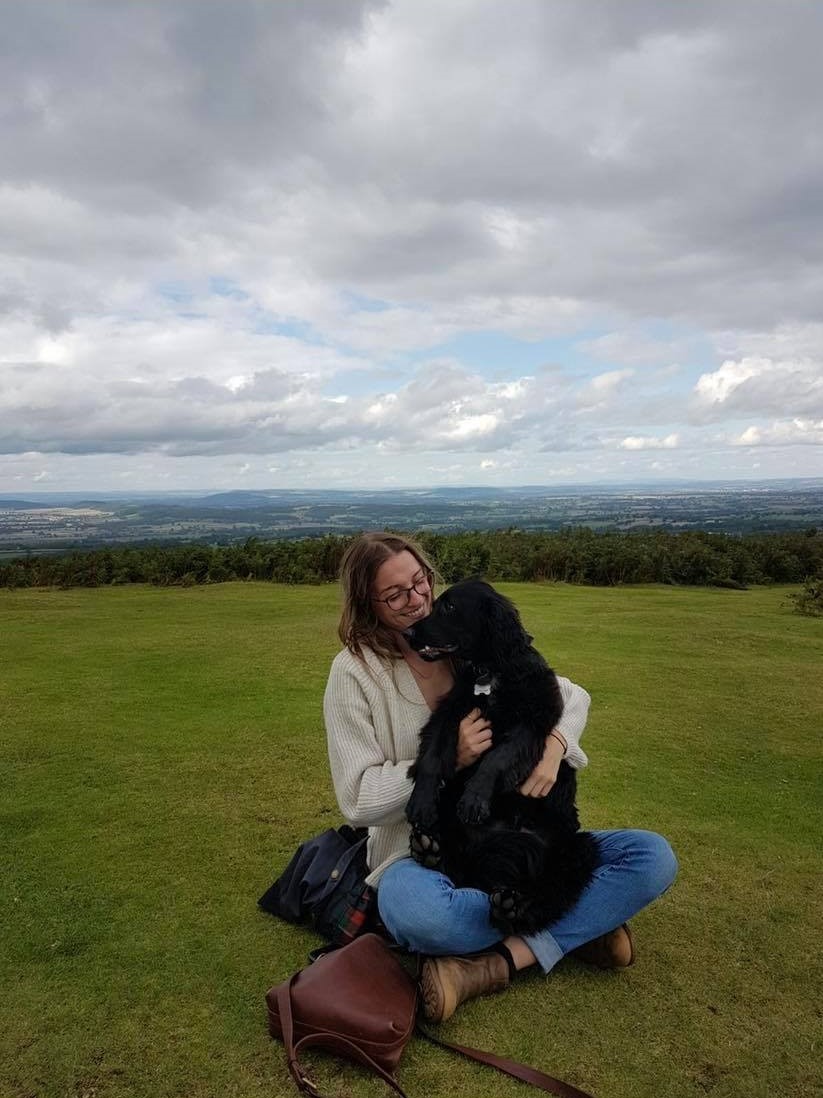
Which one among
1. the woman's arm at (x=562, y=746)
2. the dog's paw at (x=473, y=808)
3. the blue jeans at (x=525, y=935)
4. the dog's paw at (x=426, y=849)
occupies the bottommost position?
the blue jeans at (x=525, y=935)

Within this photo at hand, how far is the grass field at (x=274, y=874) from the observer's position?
2.77 m

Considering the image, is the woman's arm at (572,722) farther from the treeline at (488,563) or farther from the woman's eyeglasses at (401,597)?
the treeline at (488,563)

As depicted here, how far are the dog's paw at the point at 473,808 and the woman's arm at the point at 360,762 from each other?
0.87 feet

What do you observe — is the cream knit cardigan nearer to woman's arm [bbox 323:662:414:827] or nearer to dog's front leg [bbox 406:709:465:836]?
woman's arm [bbox 323:662:414:827]

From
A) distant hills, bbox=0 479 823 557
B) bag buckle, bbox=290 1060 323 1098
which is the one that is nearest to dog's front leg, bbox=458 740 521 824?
bag buckle, bbox=290 1060 323 1098

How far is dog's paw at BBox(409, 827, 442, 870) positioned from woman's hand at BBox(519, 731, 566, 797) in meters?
0.44

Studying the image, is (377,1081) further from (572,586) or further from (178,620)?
(572,586)

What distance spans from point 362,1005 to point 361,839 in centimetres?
109

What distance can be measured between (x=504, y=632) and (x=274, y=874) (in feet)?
6.53

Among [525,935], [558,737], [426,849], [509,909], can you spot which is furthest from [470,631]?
[525,935]

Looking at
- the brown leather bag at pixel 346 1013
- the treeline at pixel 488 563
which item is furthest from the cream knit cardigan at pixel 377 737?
the treeline at pixel 488 563

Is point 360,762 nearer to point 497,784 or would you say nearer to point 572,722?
point 497,784

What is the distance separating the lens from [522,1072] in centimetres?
267

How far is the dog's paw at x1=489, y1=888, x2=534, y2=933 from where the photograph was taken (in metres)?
3.09
